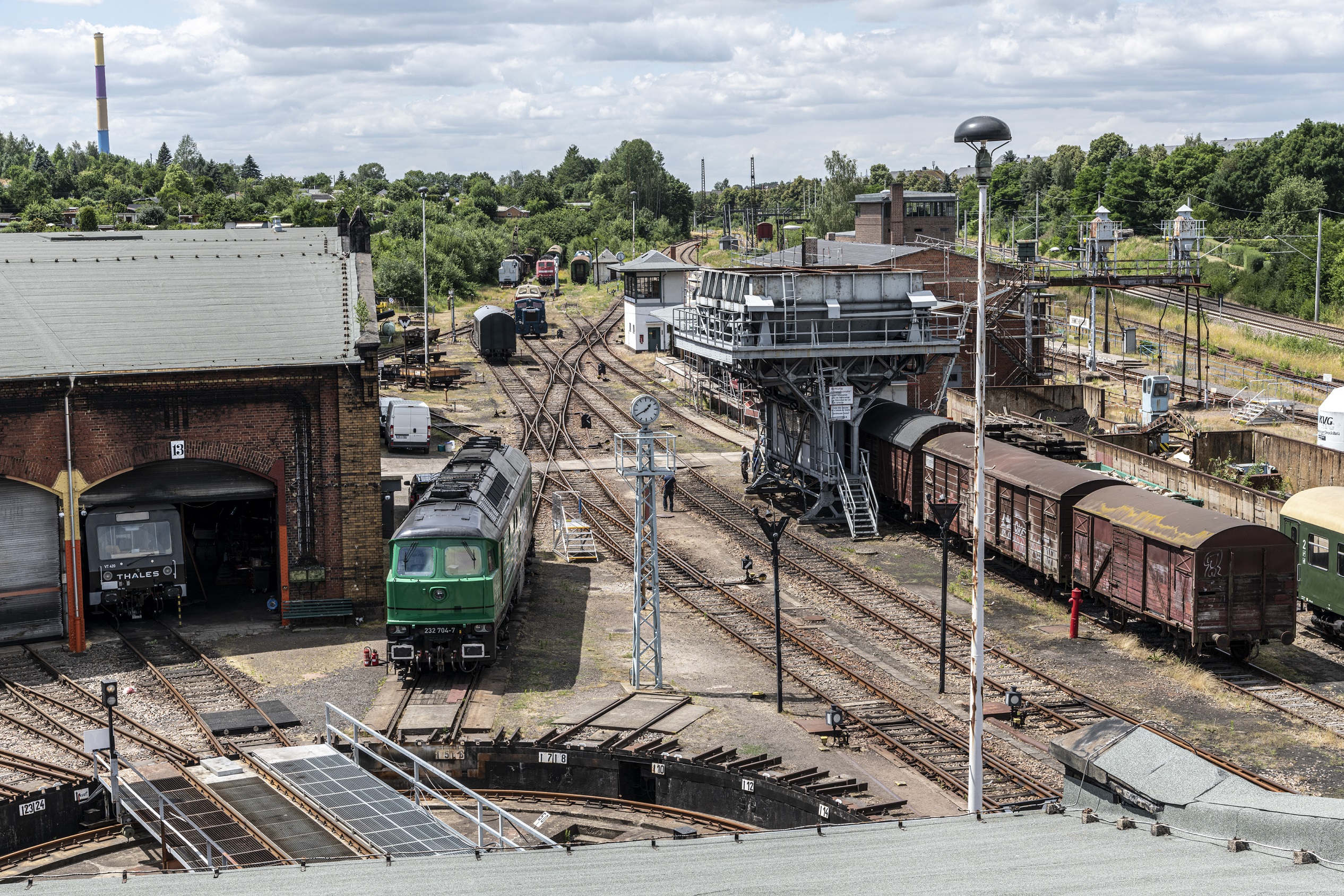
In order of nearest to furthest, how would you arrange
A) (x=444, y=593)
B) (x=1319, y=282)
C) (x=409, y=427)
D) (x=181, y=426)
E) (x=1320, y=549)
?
(x=444, y=593) < (x=1320, y=549) < (x=181, y=426) < (x=409, y=427) < (x=1319, y=282)

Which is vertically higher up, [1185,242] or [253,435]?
[1185,242]

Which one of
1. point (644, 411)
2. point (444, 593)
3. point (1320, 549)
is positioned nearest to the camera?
point (644, 411)

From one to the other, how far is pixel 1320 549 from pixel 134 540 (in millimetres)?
24290

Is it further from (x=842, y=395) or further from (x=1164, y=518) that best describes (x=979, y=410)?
Answer: (x=842, y=395)

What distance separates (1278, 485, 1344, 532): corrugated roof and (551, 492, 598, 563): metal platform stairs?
16.6 metres

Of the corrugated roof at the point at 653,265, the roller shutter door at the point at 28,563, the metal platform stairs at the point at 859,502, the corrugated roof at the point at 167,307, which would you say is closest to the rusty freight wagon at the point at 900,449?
the metal platform stairs at the point at 859,502

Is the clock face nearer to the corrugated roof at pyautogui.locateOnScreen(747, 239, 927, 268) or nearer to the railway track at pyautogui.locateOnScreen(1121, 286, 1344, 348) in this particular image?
the corrugated roof at pyautogui.locateOnScreen(747, 239, 927, 268)

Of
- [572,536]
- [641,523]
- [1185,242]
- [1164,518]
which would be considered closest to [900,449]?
[572,536]

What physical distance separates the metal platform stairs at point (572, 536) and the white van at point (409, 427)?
962 cm

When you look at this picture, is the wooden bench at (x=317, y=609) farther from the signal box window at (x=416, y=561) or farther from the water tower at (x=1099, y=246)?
the water tower at (x=1099, y=246)

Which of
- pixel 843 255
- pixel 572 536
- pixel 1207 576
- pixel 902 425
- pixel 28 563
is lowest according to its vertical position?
Result: pixel 572 536

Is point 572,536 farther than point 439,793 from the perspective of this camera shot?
Yes

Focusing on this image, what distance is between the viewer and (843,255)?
62.8m

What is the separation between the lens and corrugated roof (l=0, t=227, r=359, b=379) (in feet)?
90.2
